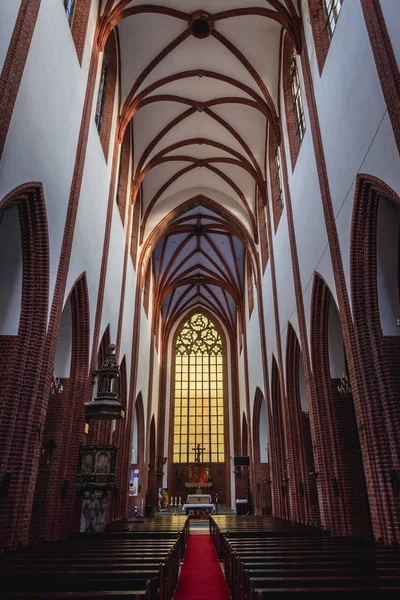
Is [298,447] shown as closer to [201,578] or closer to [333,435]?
[333,435]

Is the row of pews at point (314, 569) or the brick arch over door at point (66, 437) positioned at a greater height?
the brick arch over door at point (66, 437)

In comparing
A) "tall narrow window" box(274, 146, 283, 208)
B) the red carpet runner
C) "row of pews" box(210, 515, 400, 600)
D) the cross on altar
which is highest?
"tall narrow window" box(274, 146, 283, 208)

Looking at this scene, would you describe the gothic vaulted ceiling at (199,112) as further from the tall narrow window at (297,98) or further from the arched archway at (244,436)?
the arched archway at (244,436)

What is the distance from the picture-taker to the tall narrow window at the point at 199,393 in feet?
97.6

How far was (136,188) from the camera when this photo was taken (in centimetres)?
1816

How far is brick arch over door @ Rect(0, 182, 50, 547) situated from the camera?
23.1 ft

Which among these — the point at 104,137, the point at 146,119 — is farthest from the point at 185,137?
the point at 104,137

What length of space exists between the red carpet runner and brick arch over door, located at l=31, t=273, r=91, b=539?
2921 millimetres

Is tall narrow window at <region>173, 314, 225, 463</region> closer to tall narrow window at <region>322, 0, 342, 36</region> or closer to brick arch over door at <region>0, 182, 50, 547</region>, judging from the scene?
brick arch over door at <region>0, 182, 50, 547</region>

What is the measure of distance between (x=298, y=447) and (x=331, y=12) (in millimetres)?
12170

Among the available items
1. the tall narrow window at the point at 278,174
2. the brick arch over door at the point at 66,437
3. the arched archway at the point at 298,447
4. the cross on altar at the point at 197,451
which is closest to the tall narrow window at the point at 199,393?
the cross on altar at the point at 197,451

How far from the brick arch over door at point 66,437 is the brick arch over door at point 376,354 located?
6377mm

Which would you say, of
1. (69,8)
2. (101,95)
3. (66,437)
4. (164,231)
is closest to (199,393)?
(164,231)

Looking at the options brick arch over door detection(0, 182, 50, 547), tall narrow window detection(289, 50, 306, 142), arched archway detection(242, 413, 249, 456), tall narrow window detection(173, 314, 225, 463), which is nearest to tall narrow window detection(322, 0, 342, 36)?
Result: tall narrow window detection(289, 50, 306, 142)
